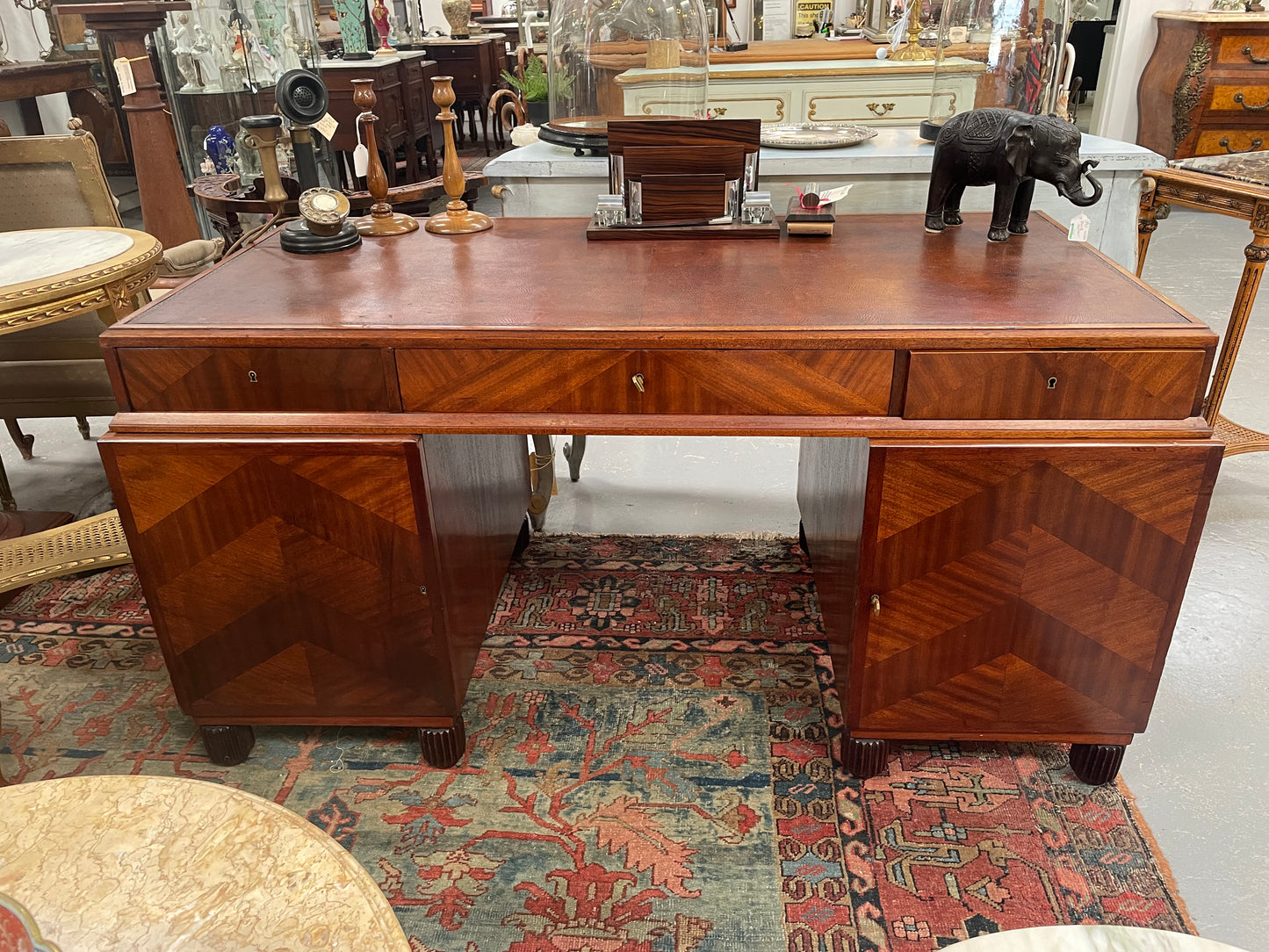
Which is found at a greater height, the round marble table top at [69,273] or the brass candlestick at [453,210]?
the brass candlestick at [453,210]

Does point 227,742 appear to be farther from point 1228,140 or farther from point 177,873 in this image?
point 1228,140

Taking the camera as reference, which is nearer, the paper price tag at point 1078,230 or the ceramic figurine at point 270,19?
the paper price tag at point 1078,230

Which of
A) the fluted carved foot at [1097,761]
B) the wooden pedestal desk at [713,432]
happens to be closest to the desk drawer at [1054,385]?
the wooden pedestal desk at [713,432]

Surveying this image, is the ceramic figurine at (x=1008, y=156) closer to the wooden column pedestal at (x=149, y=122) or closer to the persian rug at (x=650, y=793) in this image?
the persian rug at (x=650, y=793)

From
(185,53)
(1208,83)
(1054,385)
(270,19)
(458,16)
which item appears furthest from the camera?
(458,16)

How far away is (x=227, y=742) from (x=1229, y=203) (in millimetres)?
2839

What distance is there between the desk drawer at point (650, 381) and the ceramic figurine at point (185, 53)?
16.4 ft

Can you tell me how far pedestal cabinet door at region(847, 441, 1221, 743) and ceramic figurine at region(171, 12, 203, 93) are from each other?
17.9 feet

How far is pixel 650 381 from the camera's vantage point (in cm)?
145

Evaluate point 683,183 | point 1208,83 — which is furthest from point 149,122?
point 1208,83

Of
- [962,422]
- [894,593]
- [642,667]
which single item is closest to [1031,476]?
[962,422]

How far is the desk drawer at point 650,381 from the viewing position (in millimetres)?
1417

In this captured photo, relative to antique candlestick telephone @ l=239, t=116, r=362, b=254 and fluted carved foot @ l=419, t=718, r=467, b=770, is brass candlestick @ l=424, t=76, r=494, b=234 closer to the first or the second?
antique candlestick telephone @ l=239, t=116, r=362, b=254

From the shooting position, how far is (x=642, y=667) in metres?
2.09
